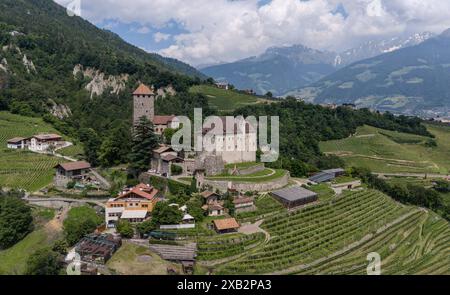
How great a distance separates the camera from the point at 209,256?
3092 cm

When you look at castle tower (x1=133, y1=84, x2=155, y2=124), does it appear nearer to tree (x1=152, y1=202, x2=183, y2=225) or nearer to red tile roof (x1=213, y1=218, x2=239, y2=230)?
tree (x1=152, y1=202, x2=183, y2=225)

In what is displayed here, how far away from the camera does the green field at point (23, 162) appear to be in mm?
47438

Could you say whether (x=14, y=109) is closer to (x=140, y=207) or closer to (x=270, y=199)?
(x=140, y=207)

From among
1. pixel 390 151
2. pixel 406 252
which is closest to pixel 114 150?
pixel 406 252

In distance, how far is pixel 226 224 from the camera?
112 feet

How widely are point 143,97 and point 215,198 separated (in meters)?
23.2

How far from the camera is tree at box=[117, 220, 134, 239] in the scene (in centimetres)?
3257

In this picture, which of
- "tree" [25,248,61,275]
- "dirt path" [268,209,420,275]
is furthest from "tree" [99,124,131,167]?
"dirt path" [268,209,420,275]

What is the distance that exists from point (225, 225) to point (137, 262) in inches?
309

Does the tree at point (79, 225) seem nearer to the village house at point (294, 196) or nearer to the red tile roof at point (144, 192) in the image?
the red tile roof at point (144, 192)

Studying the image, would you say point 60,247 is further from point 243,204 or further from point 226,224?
point 243,204

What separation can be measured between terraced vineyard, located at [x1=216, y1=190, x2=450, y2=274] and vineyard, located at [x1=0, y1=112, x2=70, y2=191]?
2773 centimetres

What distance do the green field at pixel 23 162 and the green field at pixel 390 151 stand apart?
166 ft
